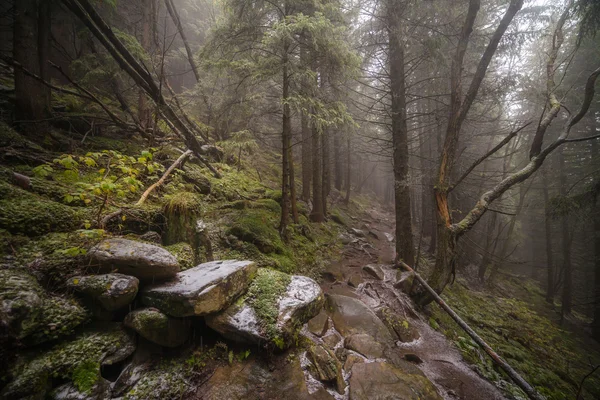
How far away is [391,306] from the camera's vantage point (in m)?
6.05

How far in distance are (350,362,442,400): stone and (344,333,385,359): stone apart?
0.29 metres

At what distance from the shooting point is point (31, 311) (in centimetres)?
249

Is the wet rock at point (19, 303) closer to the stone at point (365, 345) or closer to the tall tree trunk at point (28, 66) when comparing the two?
the stone at point (365, 345)

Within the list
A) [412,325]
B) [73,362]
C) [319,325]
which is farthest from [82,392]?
[412,325]

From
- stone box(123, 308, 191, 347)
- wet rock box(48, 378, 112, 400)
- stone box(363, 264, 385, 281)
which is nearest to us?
wet rock box(48, 378, 112, 400)

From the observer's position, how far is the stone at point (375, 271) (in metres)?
7.33

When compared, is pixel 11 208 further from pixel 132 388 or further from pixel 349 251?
pixel 349 251

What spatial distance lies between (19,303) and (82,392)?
4.00 ft

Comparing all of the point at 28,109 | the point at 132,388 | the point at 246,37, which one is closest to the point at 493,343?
the point at 132,388

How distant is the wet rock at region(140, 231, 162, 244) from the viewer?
447 centimetres

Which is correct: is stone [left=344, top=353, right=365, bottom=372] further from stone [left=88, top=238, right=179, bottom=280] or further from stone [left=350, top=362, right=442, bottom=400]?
→ stone [left=88, top=238, right=179, bottom=280]

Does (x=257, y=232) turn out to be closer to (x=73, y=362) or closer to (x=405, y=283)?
(x=73, y=362)

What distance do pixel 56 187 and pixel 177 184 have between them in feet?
7.85

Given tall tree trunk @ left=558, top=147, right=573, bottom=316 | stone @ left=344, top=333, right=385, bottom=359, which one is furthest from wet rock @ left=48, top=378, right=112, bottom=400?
tall tree trunk @ left=558, top=147, right=573, bottom=316
